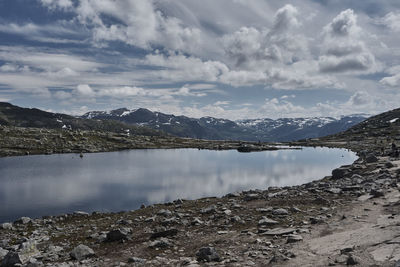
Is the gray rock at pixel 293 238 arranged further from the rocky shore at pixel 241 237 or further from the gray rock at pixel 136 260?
the gray rock at pixel 136 260

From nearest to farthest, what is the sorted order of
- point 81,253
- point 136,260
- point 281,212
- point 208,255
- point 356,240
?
point 208,255
point 356,240
point 136,260
point 81,253
point 281,212

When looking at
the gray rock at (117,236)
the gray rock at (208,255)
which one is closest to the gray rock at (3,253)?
the gray rock at (117,236)

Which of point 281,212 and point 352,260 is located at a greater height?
point 352,260

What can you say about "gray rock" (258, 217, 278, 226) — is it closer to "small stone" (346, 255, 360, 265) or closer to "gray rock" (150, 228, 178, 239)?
"gray rock" (150, 228, 178, 239)

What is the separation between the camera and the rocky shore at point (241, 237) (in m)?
16.1

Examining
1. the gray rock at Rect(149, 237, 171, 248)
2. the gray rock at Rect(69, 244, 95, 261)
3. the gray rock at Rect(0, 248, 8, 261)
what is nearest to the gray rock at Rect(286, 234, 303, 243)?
the gray rock at Rect(149, 237, 171, 248)

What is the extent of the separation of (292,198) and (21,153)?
16762cm

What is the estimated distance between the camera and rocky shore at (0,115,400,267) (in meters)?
16.1

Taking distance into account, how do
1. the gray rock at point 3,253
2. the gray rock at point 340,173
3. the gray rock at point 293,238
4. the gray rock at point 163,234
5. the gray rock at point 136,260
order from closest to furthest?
1. the gray rock at point 136,260
2. the gray rock at point 293,238
3. the gray rock at point 3,253
4. the gray rock at point 163,234
5. the gray rock at point 340,173

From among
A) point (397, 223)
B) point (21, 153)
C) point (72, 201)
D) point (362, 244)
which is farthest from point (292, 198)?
point (21, 153)

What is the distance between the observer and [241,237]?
2081 cm

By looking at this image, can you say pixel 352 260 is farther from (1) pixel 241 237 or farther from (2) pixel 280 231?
(1) pixel 241 237

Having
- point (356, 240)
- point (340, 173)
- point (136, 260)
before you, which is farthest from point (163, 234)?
point (340, 173)

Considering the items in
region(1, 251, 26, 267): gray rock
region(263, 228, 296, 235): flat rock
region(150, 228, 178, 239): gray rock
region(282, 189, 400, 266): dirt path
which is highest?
region(282, 189, 400, 266): dirt path
